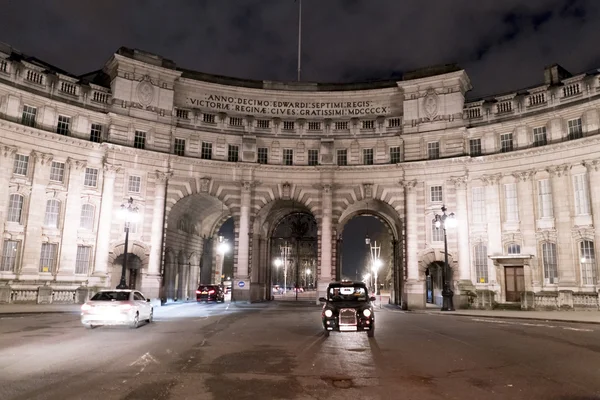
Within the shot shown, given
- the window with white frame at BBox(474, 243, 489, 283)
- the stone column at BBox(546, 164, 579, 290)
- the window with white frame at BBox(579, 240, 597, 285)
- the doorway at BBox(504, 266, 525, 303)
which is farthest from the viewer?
the window with white frame at BBox(474, 243, 489, 283)

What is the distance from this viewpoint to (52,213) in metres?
35.7

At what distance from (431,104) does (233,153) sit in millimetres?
18572

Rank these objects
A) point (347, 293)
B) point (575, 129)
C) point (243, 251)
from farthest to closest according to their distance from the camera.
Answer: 1. point (243, 251)
2. point (575, 129)
3. point (347, 293)

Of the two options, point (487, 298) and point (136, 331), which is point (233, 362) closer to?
point (136, 331)

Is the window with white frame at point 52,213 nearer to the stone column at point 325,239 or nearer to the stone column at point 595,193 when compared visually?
the stone column at point 325,239

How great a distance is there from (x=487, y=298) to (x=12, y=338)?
105ft

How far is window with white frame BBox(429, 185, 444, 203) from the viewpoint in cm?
4009

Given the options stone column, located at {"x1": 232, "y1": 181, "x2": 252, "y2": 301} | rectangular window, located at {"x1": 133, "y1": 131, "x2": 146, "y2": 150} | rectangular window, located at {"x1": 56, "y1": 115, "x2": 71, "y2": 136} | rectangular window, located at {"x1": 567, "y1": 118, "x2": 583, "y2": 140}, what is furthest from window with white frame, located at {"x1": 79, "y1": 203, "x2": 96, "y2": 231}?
rectangular window, located at {"x1": 567, "y1": 118, "x2": 583, "y2": 140}

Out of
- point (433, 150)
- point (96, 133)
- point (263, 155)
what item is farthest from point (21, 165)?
point (433, 150)

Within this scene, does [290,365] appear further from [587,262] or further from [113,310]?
[587,262]

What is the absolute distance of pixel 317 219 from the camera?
42969mm

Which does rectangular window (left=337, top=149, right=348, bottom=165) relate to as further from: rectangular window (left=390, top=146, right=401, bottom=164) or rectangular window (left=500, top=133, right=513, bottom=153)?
rectangular window (left=500, top=133, right=513, bottom=153)

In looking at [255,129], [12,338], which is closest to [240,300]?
[255,129]

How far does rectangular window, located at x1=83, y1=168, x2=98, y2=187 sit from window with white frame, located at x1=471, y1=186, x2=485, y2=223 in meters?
31.6
